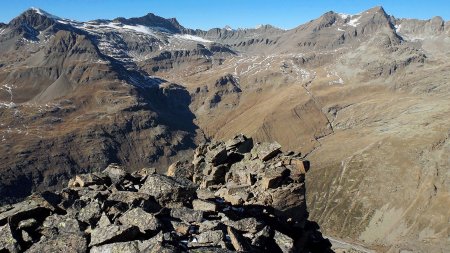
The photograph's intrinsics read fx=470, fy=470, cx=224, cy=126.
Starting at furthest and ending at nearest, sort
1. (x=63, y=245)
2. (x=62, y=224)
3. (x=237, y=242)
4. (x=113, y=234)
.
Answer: (x=62, y=224), (x=237, y=242), (x=113, y=234), (x=63, y=245)

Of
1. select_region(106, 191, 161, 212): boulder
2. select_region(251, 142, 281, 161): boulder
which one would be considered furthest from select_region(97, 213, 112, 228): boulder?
select_region(251, 142, 281, 161): boulder

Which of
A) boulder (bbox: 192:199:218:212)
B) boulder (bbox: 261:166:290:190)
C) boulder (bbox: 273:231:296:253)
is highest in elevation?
boulder (bbox: 192:199:218:212)

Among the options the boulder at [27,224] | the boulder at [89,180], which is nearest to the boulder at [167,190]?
the boulder at [89,180]

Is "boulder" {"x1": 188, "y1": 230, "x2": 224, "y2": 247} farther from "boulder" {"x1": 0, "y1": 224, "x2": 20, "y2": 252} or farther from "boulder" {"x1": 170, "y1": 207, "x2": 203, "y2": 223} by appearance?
"boulder" {"x1": 0, "y1": 224, "x2": 20, "y2": 252}

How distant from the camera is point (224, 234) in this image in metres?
29.4

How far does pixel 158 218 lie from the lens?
31.1 metres

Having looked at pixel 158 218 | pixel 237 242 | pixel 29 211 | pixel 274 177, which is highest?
pixel 29 211

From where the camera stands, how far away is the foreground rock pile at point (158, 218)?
89.2ft

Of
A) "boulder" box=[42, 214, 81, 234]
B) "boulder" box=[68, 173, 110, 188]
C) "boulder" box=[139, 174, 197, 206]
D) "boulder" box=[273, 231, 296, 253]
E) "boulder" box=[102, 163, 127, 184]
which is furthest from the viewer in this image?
"boulder" box=[102, 163, 127, 184]

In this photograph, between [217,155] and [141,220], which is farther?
[217,155]

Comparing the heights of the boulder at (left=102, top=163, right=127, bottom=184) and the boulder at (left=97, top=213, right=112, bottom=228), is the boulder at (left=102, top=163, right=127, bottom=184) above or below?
below

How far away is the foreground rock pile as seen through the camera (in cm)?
2719

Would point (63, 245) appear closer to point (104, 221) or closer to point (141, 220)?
point (104, 221)

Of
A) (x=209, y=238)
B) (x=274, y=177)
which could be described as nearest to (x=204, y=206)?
(x=209, y=238)
